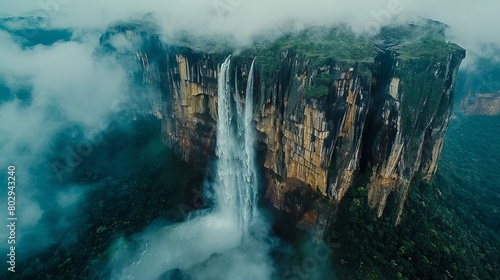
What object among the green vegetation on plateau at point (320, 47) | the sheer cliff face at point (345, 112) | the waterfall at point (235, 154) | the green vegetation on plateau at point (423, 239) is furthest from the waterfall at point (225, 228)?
the green vegetation on plateau at point (423, 239)

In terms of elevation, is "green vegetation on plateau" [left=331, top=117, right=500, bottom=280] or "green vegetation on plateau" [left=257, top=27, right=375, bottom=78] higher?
"green vegetation on plateau" [left=257, top=27, right=375, bottom=78]

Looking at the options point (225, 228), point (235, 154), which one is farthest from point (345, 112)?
point (225, 228)

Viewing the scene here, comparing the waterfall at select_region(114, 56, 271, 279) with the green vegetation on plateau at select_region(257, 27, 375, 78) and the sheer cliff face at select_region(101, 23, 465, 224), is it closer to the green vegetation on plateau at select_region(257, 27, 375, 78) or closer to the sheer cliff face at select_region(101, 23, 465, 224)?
the sheer cliff face at select_region(101, 23, 465, 224)

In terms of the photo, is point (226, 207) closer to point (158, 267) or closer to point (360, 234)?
point (158, 267)

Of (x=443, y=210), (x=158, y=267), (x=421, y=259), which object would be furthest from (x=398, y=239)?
(x=158, y=267)

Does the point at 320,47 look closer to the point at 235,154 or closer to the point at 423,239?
the point at 235,154

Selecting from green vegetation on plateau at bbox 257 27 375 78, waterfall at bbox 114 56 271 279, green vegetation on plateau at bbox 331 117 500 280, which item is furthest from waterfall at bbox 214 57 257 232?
green vegetation on plateau at bbox 331 117 500 280
